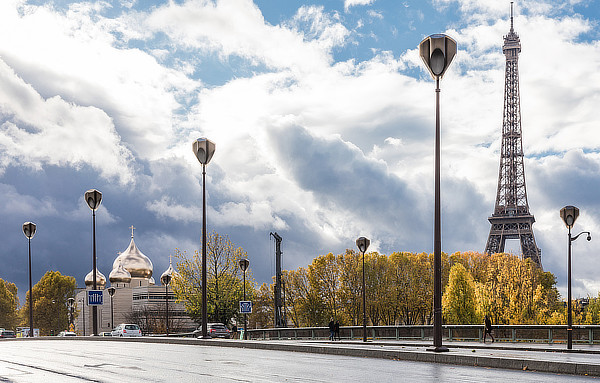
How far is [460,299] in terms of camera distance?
78.4m

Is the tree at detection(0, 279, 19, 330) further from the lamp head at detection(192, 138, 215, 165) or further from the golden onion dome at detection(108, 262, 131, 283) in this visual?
the lamp head at detection(192, 138, 215, 165)

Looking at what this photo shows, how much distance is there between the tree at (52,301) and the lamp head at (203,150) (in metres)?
104

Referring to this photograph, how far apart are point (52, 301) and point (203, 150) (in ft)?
349

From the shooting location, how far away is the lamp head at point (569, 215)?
3166cm

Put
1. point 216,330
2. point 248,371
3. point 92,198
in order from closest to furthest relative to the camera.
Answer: point 248,371
point 92,198
point 216,330

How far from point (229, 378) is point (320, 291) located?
234 ft

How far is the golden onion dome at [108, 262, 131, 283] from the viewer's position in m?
136

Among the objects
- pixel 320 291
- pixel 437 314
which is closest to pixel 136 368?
pixel 437 314

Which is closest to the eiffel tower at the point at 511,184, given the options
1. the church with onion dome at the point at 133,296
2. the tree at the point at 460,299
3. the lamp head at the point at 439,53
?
the tree at the point at 460,299

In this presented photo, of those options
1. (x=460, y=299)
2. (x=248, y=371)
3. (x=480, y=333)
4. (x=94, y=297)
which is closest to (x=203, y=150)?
(x=94, y=297)

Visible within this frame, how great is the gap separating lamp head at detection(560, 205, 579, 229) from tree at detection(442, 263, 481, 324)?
157ft

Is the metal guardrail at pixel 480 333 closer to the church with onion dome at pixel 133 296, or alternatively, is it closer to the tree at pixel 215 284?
the tree at pixel 215 284

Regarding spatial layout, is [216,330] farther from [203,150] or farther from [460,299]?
[460,299]

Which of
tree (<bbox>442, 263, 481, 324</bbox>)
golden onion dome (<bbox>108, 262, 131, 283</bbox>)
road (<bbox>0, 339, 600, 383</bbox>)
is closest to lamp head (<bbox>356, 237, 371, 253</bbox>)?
road (<bbox>0, 339, 600, 383</bbox>)
